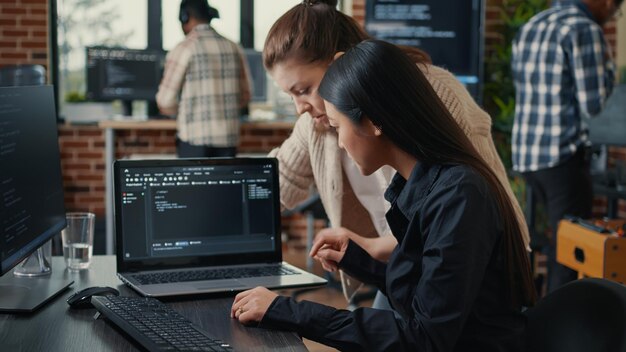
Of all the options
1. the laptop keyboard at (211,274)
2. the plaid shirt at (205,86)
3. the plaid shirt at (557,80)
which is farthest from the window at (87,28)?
the laptop keyboard at (211,274)

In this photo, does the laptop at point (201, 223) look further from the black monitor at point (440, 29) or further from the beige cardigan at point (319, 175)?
the black monitor at point (440, 29)

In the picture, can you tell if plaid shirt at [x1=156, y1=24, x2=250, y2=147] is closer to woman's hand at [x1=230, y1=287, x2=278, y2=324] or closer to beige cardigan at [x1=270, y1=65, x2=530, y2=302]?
beige cardigan at [x1=270, y1=65, x2=530, y2=302]

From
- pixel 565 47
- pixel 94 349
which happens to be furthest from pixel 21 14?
pixel 94 349

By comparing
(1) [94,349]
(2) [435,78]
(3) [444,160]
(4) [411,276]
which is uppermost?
(2) [435,78]

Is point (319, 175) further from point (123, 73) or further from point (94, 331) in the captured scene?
point (123, 73)

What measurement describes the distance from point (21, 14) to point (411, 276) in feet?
15.6

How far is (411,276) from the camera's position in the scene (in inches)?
61.2

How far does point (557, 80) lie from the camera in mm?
4066

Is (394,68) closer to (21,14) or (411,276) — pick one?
(411,276)

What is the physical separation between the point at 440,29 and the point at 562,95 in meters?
1.68

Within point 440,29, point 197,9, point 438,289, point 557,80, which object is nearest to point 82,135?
point 197,9

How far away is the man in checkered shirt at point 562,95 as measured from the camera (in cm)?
399

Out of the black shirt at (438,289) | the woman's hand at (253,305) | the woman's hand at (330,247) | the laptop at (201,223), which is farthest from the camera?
the laptop at (201,223)

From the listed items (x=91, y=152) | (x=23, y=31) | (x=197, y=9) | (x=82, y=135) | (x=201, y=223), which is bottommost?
(x=91, y=152)
